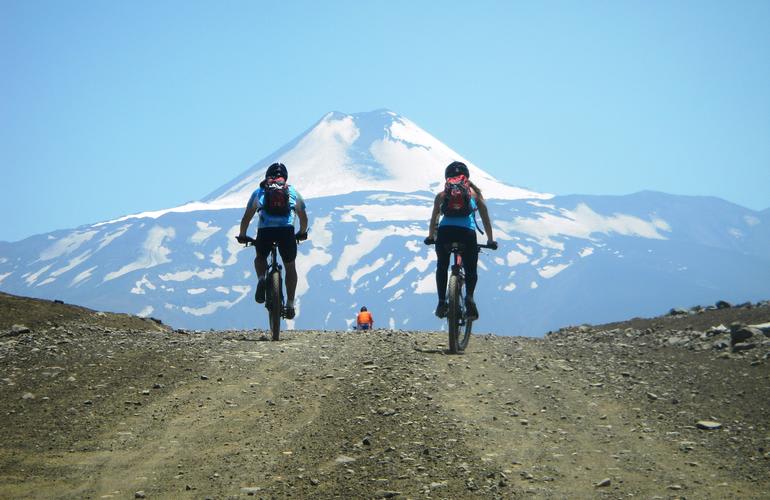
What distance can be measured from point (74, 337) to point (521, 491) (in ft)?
33.5

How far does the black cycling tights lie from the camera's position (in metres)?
14.6

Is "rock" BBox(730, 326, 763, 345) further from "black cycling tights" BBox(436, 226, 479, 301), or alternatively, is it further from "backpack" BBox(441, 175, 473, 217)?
"backpack" BBox(441, 175, 473, 217)

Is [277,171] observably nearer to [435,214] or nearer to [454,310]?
[435,214]

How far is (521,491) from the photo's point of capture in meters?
7.26

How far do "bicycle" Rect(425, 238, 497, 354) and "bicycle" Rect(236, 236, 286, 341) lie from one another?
111 inches

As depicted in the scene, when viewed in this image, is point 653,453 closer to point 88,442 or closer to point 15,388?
point 88,442

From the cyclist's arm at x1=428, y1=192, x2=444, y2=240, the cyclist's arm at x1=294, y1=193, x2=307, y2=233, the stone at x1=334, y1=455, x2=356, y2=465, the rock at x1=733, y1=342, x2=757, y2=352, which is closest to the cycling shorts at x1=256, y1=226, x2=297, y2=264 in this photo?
the cyclist's arm at x1=294, y1=193, x2=307, y2=233

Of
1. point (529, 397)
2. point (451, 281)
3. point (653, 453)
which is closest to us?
point (653, 453)

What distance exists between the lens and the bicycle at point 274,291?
15.7 meters

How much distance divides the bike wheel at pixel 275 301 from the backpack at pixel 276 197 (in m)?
1.09

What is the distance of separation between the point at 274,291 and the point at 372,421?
6827mm

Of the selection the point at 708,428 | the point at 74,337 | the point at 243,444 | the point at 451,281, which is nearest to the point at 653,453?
the point at 708,428

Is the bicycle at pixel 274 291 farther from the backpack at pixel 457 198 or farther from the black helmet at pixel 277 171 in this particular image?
the backpack at pixel 457 198

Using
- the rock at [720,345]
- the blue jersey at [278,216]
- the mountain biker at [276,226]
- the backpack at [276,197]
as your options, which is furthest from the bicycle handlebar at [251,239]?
the rock at [720,345]
